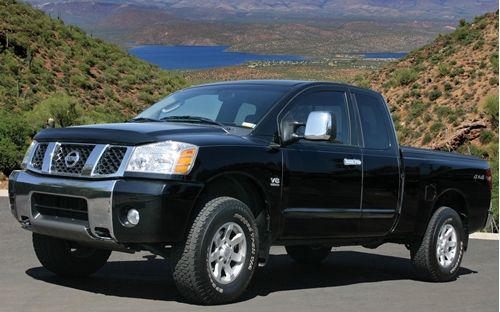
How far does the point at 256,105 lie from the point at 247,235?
137 centimetres

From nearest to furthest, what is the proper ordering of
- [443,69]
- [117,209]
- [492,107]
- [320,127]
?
[117,209] → [320,127] → [492,107] → [443,69]

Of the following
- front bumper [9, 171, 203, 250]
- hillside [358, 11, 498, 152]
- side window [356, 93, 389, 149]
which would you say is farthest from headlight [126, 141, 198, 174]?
hillside [358, 11, 498, 152]

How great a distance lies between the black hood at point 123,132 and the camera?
6.54 metres

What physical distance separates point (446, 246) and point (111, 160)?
15.1 feet

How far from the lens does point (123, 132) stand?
6.66 meters

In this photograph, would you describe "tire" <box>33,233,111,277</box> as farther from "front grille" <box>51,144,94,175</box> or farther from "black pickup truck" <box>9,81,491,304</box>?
"front grille" <box>51,144,94,175</box>

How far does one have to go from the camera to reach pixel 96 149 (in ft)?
21.6

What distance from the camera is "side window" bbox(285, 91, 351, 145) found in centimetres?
785

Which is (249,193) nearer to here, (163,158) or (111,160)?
(163,158)

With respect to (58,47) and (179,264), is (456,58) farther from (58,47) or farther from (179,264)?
(179,264)

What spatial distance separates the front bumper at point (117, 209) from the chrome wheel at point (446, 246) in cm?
392

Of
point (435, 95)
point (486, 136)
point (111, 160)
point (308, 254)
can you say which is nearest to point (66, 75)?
point (435, 95)

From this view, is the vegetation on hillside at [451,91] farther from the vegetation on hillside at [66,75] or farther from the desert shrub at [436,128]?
the vegetation on hillside at [66,75]

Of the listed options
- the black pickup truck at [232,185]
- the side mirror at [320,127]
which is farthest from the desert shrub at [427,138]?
the side mirror at [320,127]
